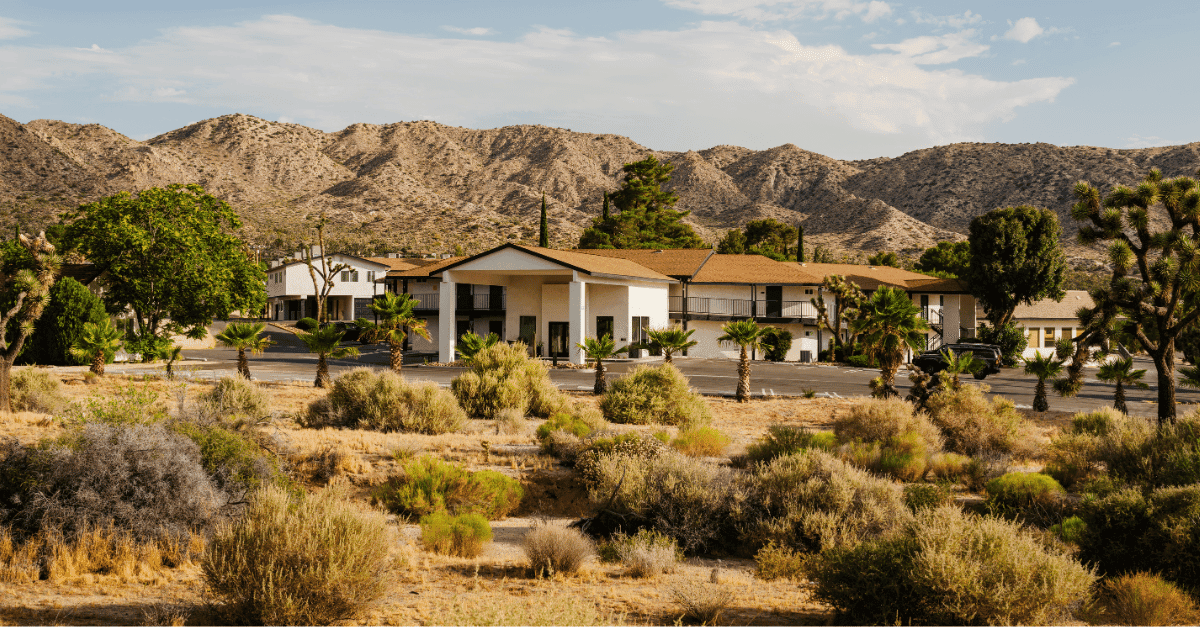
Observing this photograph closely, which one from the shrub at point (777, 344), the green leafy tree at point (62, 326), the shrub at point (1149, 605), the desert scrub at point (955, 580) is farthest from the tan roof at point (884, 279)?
the desert scrub at point (955, 580)

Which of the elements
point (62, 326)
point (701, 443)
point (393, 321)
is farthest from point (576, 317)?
point (62, 326)

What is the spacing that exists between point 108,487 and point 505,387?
11.8 meters

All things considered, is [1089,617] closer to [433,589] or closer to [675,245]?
[433,589]

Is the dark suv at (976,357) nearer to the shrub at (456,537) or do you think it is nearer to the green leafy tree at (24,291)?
the shrub at (456,537)

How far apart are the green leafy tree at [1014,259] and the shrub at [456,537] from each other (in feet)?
140

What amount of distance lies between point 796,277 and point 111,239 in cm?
3378

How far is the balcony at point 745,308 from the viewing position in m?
44.3

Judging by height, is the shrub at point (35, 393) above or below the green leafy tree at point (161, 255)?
below

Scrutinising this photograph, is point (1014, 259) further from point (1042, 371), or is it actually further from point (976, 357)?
point (1042, 371)

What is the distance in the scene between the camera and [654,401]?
20688 mm

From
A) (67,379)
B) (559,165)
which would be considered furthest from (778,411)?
(559,165)

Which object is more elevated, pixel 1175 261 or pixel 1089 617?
pixel 1175 261

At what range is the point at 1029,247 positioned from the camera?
44.7 m

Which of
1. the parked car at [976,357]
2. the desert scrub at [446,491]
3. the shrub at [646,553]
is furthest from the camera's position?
the parked car at [976,357]
